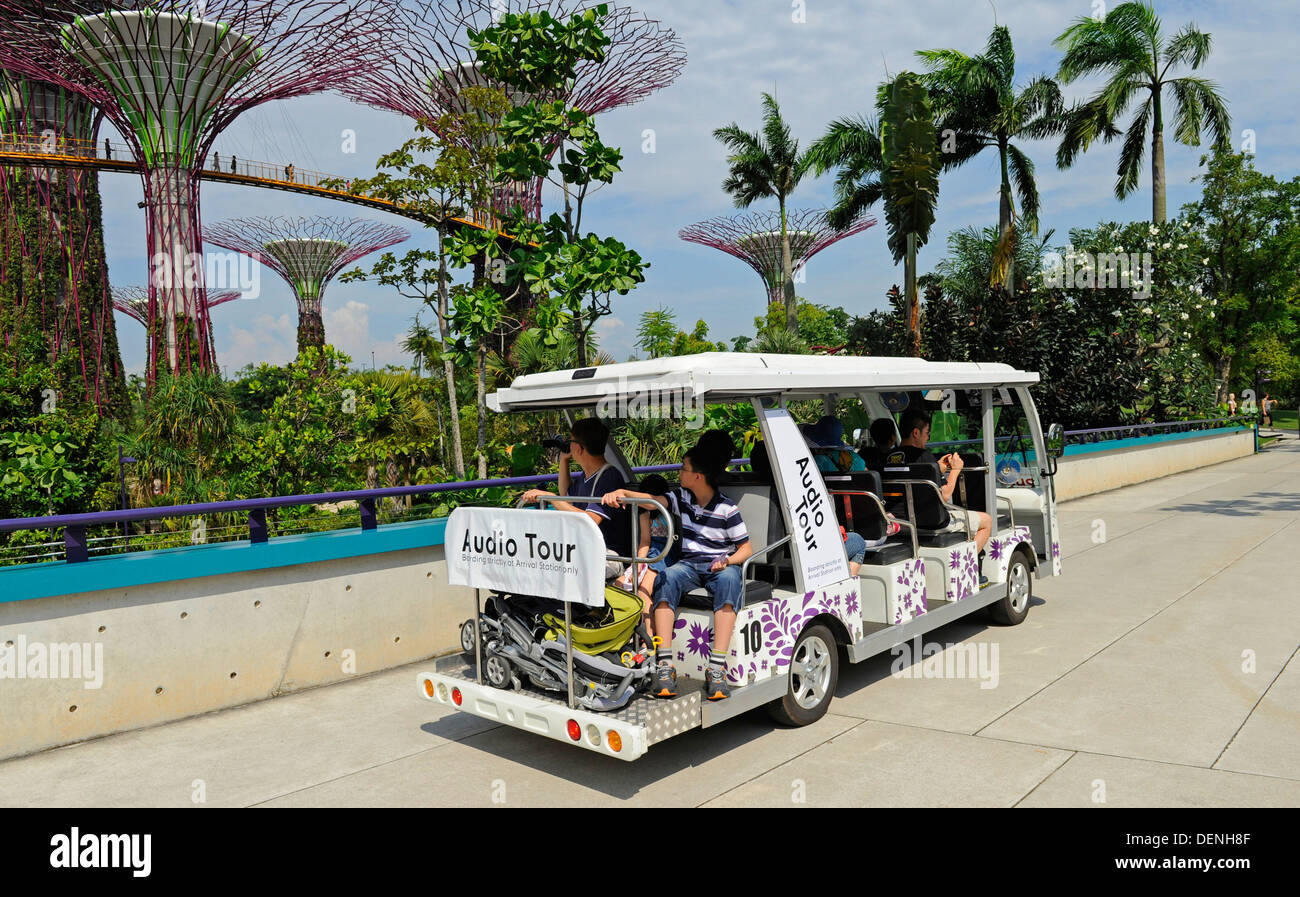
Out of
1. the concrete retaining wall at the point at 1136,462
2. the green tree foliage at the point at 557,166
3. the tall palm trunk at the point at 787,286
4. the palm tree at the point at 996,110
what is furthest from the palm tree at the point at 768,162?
the green tree foliage at the point at 557,166

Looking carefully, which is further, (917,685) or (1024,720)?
(917,685)

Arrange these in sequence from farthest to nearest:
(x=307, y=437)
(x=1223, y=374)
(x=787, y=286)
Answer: (x=787, y=286), (x=1223, y=374), (x=307, y=437)

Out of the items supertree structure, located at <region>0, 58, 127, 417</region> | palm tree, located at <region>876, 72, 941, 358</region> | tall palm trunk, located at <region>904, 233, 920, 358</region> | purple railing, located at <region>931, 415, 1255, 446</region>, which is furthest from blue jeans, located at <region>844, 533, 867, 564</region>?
supertree structure, located at <region>0, 58, 127, 417</region>

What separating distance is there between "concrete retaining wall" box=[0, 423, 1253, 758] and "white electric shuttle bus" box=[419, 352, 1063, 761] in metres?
1.66

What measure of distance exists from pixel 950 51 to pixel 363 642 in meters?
26.0

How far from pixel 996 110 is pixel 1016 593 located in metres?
22.8

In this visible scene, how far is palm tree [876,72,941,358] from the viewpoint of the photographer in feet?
70.8

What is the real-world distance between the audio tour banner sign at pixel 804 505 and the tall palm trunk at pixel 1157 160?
2902cm

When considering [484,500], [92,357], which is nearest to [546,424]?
[484,500]

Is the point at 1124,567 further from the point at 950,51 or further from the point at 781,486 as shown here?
the point at 950,51

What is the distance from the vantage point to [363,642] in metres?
6.92

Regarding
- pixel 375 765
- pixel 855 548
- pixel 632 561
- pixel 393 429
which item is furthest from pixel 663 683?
pixel 393 429

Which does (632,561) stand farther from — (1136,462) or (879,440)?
(1136,462)

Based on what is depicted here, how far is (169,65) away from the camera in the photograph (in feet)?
79.9
